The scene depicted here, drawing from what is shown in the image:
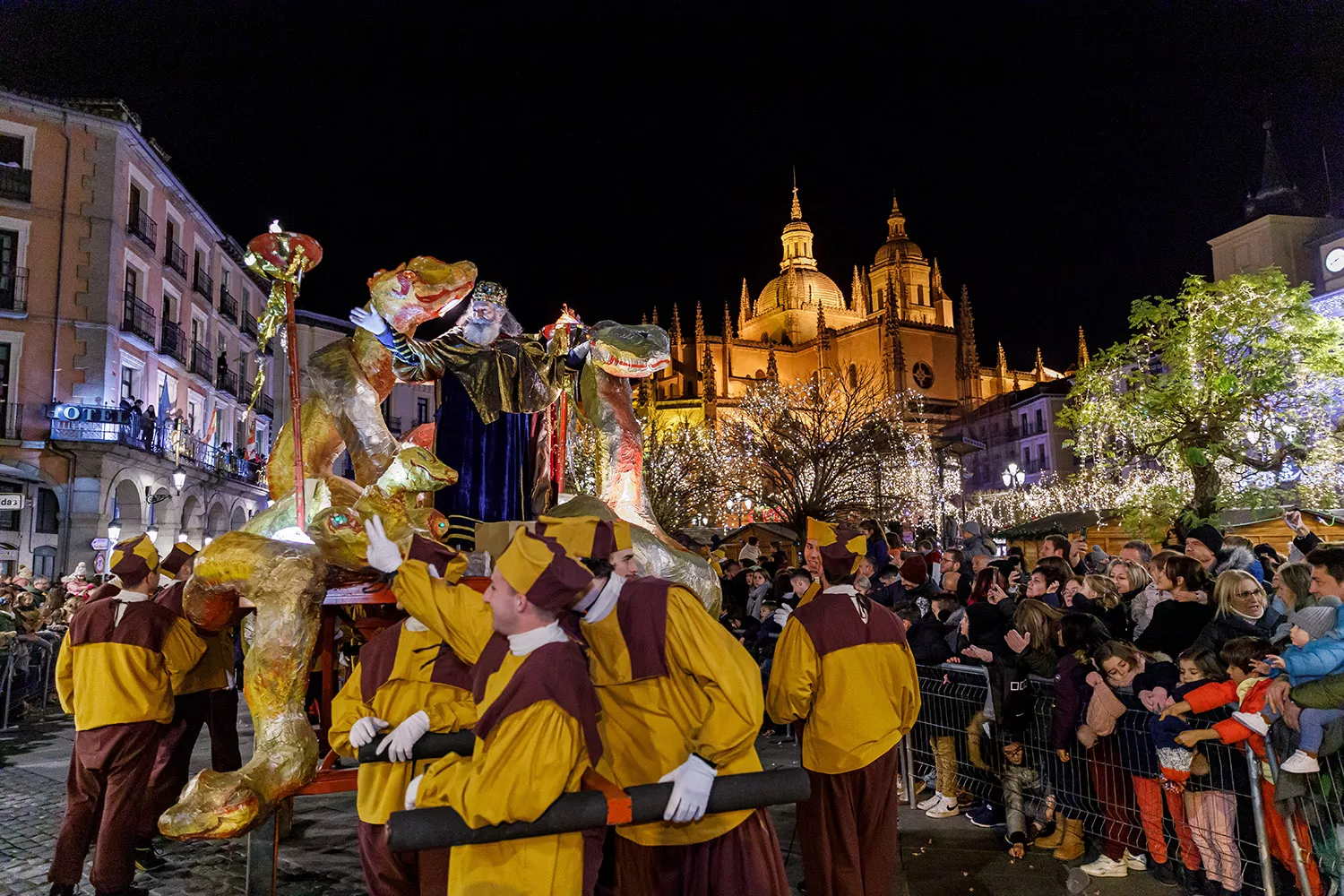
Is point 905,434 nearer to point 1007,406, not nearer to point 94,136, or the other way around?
point 94,136

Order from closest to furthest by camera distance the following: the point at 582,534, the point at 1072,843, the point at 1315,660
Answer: the point at 582,534, the point at 1315,660, the point at 1072,843

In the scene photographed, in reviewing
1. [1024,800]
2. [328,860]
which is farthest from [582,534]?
[1024,800]

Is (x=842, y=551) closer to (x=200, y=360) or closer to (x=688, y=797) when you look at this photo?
(x=688, y=797)

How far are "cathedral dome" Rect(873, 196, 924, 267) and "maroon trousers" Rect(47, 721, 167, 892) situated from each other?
74.3m

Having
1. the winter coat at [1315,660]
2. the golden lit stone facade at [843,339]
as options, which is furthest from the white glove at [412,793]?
the golden lit stone facade at [843,339]

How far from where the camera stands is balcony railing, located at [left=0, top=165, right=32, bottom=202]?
901 inches

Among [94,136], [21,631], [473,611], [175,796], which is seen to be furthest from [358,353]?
[94,136]

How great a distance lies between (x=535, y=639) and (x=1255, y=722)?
420 cm

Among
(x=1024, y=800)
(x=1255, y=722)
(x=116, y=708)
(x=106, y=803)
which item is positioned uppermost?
(x=116, y=708)

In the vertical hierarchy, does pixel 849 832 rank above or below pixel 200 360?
below

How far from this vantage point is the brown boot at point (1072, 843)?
234 inches

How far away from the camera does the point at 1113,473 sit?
21.7 m

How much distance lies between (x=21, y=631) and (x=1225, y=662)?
1375 cm

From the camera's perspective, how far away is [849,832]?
459cm
